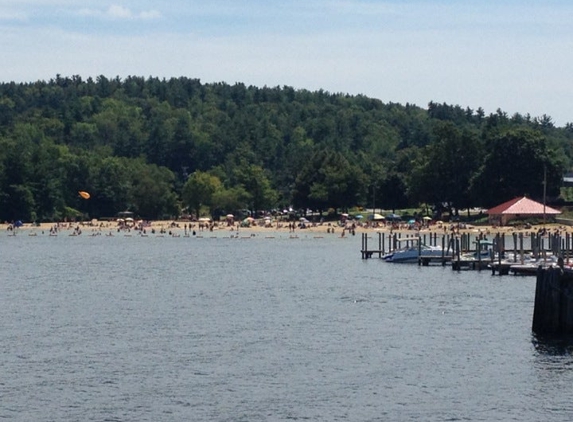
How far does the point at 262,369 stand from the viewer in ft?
154

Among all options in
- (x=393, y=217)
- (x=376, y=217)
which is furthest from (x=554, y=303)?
(x=376, y=217)

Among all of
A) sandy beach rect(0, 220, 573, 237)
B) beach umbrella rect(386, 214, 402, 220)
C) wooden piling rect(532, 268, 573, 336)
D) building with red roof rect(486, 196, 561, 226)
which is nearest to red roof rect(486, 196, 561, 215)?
building with red roof rect(486, 196, 561, 226)

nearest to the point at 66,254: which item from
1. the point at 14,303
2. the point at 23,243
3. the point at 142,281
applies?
the point at 23,243

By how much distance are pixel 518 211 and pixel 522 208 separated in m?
0.80

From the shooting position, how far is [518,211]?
472 feet

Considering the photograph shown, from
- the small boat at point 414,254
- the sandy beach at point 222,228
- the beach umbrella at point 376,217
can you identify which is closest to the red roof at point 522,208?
the sandy beach at point 222,228

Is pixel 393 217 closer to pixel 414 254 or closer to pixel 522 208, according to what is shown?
pixel 522 208

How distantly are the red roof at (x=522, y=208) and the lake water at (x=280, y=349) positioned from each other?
52.9 meters

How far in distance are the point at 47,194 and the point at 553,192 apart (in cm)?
7319

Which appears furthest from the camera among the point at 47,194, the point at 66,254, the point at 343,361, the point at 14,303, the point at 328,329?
the point at 47,194

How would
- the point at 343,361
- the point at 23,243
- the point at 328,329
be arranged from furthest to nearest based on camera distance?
the point at 23,243, the point at 328,329, the point at 343,361

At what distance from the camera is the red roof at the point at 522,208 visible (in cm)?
14388

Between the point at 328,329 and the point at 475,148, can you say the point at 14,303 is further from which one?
the point at 475,148

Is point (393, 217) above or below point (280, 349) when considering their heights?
above
